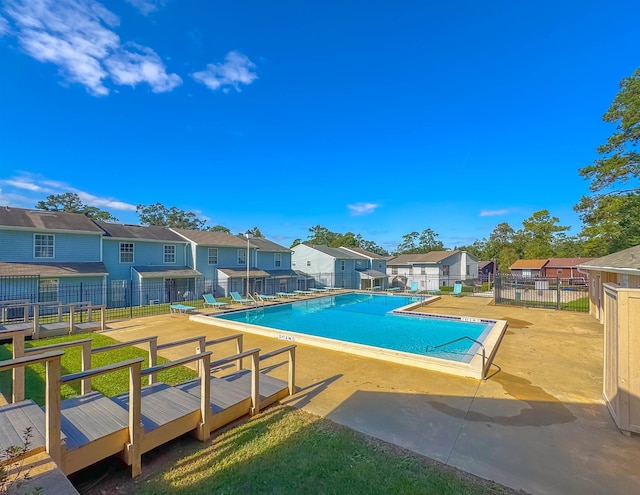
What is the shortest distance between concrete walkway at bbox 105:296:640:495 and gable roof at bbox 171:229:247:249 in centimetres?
1657

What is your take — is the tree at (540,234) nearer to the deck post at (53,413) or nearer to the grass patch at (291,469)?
the grass patch at (291,469)

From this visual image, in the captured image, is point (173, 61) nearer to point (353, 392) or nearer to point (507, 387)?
point (353, 392)

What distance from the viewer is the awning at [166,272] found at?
64.2 ft

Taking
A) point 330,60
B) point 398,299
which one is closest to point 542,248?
point 398,299

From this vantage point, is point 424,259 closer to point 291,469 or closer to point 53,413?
point 291,469

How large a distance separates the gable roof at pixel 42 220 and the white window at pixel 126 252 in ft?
5.78

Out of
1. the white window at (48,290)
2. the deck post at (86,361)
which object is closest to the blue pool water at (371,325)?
the deck post at (86,361)

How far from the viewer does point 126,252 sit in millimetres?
19984

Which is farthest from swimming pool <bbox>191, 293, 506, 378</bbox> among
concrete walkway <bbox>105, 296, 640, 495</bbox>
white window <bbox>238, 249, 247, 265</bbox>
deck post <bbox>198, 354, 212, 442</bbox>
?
white window <bbox>238, 249, 247, 265</bbox>

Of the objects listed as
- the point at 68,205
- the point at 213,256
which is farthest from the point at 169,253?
the point at 68,205

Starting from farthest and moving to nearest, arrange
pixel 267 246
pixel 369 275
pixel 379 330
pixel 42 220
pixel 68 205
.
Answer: pixel 68 205
pixel 369 275
pixel 267 246
pixel 42 220
pixel 379 330

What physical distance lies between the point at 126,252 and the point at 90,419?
65.3 feet

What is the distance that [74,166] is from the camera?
23.3m

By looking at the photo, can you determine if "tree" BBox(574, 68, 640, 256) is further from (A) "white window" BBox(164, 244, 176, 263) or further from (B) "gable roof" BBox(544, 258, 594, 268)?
(A) "white window" BBox(164, 244, 176, 263)
